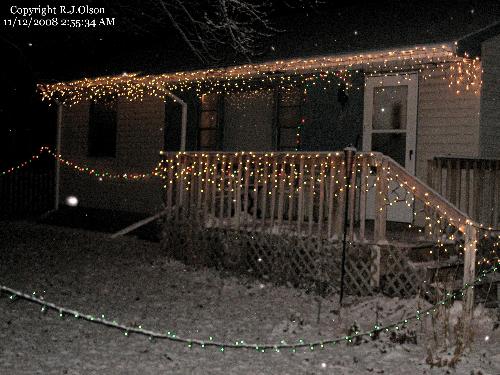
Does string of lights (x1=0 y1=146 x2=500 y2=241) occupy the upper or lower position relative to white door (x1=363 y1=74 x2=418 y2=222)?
lower

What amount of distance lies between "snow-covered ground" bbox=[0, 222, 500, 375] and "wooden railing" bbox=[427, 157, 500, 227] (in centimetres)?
213

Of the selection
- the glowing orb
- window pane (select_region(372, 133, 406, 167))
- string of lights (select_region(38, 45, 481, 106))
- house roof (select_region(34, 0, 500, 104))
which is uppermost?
house roof (select_region(34, 0, 500, 104))

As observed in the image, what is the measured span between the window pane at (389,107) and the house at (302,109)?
0.05 ft

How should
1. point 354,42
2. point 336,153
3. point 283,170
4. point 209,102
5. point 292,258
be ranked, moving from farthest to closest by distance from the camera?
point 209,102
point 354,42
point 283,170
point 292,258
point 336,153

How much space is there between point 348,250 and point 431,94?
3349mm

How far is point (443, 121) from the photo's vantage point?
1055 cm

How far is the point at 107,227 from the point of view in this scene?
15.2m

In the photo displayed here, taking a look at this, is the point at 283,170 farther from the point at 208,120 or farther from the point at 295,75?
the point at 208,120

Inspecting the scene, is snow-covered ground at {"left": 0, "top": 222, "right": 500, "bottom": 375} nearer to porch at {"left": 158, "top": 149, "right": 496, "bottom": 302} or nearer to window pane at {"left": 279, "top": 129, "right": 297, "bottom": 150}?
porch at {"left": 158, "top": 149, "right": 496, "bottom": 302}

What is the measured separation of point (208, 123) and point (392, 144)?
14.9 ft

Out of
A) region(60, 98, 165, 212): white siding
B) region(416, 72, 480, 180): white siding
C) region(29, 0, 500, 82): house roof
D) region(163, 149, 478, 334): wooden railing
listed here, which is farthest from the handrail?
region(60, 98, 165, 212): white siding

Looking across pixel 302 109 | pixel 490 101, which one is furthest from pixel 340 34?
pixel 490 101

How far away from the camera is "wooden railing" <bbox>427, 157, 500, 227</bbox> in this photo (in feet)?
30.8

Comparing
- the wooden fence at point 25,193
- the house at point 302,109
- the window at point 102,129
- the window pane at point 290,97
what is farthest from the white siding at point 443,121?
the wooden fence at point 25,193
